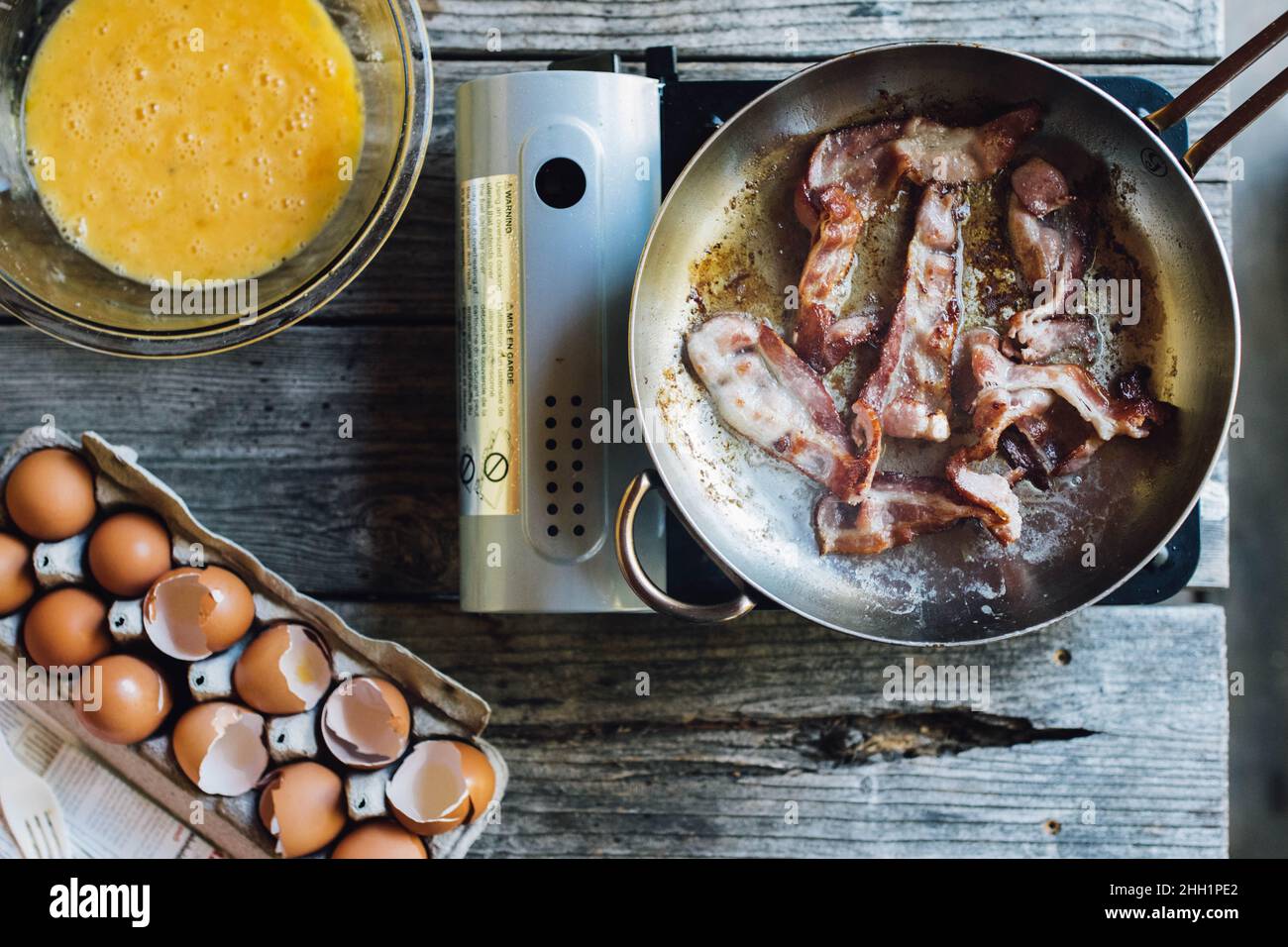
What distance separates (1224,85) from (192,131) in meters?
0.93

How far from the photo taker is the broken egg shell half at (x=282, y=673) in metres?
0.94

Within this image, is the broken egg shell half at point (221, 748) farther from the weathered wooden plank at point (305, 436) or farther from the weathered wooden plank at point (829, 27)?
the weathered wooden plank at point (829, 27)

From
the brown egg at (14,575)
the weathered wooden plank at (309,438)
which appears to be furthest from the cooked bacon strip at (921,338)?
the brown egg at (14,575)

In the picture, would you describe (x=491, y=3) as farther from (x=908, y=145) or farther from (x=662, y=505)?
(x=662, y=505)

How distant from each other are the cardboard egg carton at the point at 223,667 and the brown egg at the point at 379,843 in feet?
0.04

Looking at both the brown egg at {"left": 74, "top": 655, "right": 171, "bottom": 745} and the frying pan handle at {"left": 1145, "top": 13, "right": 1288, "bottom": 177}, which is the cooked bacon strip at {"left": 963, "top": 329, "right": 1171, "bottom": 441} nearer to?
the frying pan handle at {"left": 1145, "top": 13, "right": 1288, "bottom": 177}

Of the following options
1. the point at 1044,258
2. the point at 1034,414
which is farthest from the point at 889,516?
the point at 1044,258

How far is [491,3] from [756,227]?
1.27ft

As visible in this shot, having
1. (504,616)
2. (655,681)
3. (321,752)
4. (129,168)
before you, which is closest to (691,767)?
(655,681)

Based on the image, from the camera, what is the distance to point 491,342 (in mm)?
927

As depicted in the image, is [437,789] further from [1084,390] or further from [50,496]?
[1084,390]

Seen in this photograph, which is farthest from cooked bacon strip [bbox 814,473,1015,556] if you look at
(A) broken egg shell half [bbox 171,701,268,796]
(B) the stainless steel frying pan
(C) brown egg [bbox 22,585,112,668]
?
(C) brown egg [bbox 22,585,112,668]

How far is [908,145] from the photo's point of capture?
948 millimetres

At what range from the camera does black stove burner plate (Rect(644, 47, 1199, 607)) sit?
933 millimetres
